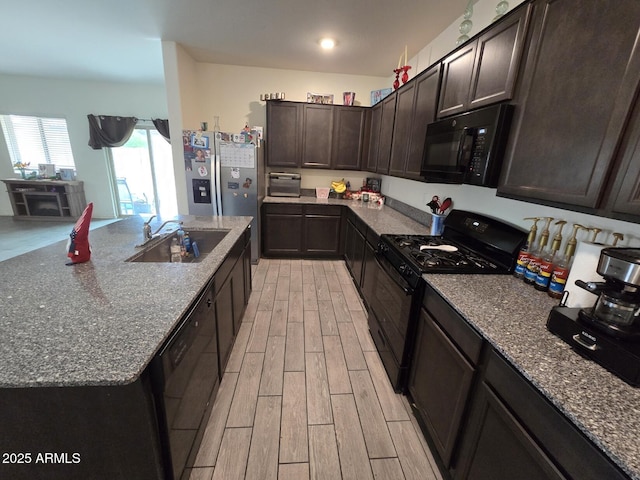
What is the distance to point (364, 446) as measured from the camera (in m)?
1.37

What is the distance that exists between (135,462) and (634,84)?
1961 mm

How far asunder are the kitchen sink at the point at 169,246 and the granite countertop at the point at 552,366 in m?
1.65

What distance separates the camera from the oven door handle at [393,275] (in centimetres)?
148

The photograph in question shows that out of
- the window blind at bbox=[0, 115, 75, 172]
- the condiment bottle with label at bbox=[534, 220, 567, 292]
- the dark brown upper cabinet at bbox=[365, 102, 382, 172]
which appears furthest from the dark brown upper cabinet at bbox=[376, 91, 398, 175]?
the window blind at bbox=[0, 115, 75, 172]

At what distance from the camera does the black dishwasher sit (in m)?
0.84

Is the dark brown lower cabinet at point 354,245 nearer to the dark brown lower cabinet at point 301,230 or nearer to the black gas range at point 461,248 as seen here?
the dark brown lower cabinet at point 301,230

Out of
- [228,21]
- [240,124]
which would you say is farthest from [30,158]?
[228,21]

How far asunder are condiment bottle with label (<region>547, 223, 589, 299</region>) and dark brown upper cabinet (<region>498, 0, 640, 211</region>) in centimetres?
29

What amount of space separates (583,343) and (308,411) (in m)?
1.36

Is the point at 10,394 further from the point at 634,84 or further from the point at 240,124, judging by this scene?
the point at 240,124

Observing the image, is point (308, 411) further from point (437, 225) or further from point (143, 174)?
point (143, 174)

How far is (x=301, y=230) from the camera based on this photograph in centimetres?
373

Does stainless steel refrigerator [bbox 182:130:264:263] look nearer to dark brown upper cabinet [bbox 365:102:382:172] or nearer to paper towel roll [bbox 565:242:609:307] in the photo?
dark brown upper cabinet [bbox 365:102:382:172]

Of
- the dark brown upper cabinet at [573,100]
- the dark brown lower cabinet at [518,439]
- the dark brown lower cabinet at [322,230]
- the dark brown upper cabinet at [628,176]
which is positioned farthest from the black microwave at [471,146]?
the dark brown lower cabinet at [322,230]
